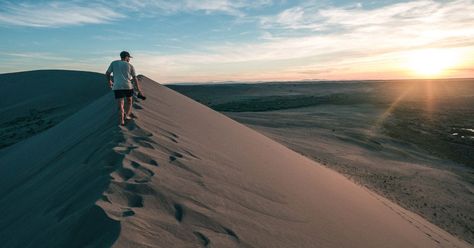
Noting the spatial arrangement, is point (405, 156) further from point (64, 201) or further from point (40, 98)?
point (40, 98)

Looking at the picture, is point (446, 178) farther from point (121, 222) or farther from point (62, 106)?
point (62, 106)

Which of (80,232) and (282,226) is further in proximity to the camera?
(282,226)

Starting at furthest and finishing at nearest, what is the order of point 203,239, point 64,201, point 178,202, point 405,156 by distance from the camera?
point 405,156 < point 64,201 < point 178,202 < point 203,239

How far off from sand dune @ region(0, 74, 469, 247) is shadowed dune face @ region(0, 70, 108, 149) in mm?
11535

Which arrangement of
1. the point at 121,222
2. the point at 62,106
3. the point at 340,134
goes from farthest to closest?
1. the point at 62,106
2. the point at 340,134
3. the point at 121,222

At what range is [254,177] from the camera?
4.27 m

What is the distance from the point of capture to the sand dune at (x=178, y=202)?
2438 mm

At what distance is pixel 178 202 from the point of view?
9.45ft

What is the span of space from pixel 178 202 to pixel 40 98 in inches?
1096

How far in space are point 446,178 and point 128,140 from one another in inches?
328

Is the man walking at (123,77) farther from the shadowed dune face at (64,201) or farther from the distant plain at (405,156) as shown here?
the distant plain at (405,156)

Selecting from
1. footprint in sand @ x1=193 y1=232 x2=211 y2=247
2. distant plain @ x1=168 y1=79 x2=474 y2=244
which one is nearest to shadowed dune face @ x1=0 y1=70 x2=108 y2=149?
distant plain @ x1=168 y1=79 x2=474 y2=244

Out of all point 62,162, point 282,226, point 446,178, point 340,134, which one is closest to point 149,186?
point 282,226

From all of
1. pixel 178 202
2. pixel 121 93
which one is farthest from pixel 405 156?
pixel 178 202
